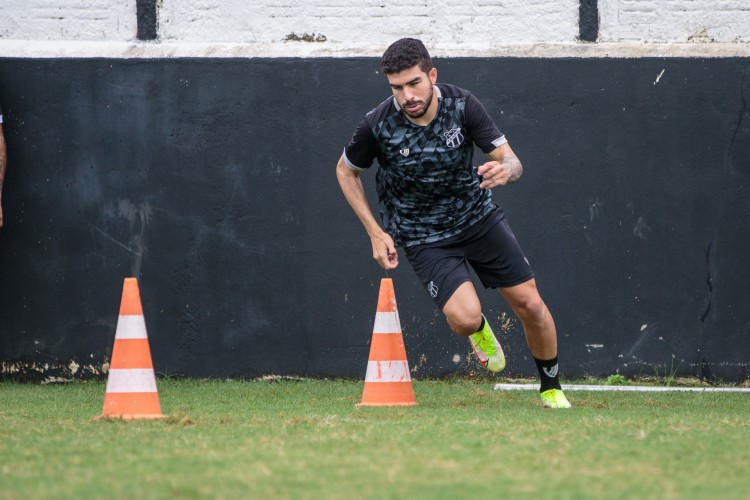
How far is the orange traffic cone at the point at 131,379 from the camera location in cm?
564

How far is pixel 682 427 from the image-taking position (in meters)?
5.18

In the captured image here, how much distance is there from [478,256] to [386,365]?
2.70 ft

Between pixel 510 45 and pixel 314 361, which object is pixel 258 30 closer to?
pixel 510 45

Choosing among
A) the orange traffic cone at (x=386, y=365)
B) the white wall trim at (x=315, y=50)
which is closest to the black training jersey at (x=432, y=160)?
the orange traffic cone at (x=386, y=365)

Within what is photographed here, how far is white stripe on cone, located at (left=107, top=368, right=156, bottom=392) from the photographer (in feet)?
18.5

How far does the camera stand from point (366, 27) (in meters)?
8.34

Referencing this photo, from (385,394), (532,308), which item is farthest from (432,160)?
(385,394)

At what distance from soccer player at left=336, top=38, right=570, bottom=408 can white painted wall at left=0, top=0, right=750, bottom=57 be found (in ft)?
7.12

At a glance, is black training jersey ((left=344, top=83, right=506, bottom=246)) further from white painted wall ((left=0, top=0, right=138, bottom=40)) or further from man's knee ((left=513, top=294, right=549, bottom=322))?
white painted wall ((left=0, top=0, right=138, bottom=40))

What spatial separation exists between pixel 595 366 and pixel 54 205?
4.21m

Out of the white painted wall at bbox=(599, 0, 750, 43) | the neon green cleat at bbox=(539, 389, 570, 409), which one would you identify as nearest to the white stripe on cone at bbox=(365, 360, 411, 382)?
the neon green cleat at bbox=(539, 389, 570, 409)

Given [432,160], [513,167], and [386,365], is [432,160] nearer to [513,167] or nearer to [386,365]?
[513,167]

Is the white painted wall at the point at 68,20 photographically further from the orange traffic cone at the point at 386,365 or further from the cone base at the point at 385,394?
the cone base at the point at 385,394

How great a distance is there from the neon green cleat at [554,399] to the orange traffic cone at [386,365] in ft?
2.52
